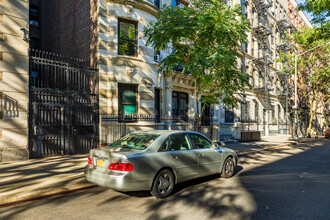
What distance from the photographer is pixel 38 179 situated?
6.35 metres

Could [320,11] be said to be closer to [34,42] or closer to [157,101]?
[157,101]

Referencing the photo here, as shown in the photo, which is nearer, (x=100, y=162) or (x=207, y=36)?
(x=100, y=162)

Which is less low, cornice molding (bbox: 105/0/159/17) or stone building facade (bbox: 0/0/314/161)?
cornice molding (bbox: 105/0/159/17)

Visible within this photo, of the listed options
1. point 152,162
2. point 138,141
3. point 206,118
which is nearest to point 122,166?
point 152,162

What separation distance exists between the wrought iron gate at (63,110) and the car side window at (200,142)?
669 centimetres

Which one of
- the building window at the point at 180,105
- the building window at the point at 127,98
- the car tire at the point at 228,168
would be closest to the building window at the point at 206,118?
the building window at the point at 180,105

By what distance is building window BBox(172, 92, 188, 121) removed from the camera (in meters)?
16.8

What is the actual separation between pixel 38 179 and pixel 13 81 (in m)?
4.82

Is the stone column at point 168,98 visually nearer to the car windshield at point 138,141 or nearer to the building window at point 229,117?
the building window at point 229,117

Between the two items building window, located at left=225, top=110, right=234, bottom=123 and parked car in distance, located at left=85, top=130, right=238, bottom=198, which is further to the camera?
building window, located at left=225, top=110, right=234, bottom=123

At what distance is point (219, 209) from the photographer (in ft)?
15.2

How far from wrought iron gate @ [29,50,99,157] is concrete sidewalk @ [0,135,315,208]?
125 centimetres

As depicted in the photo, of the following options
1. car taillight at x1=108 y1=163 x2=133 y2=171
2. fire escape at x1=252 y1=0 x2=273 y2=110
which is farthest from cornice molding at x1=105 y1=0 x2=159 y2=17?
fire escape at x1=252 y1=0 x2=273 y2=110

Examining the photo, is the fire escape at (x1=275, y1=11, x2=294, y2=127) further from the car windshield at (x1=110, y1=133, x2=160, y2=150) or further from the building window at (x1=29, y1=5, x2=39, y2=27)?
the car windshield at (x1=110, y1=133, x2=160, y2=150)
